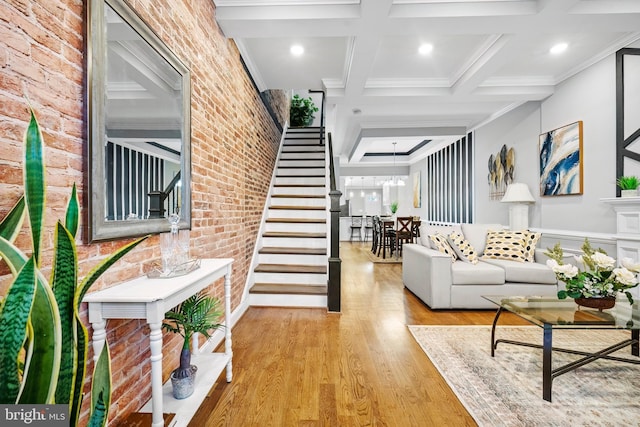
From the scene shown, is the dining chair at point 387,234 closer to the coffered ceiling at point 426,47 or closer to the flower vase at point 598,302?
the coffered ceiling at point 426,47

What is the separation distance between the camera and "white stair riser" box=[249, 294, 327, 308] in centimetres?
351

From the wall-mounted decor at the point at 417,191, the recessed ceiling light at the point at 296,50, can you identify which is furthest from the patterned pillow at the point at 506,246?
the wall-mounted decor at the point at 417,191

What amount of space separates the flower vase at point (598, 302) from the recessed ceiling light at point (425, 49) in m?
2.72

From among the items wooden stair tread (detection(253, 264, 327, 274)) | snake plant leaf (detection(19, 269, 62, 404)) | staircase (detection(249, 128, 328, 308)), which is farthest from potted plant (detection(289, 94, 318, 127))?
snake plant leaf (detection(19, 269, 62, 404))

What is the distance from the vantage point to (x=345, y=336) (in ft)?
8.98

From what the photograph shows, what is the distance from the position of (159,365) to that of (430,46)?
3.66 metres

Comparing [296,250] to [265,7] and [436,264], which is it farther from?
[265,7]

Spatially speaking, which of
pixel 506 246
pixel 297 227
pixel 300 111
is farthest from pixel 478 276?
pixel 300 111

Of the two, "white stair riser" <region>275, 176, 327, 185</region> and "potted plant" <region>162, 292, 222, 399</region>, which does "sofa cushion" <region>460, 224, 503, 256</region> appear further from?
"potted plant" <region>162, 292, 222, 399</region>

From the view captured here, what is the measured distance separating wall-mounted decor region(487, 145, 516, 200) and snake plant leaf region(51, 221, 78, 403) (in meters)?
5.49

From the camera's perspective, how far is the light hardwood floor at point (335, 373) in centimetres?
168

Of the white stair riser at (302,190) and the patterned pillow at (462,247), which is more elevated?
the white stair riser at (302,190)

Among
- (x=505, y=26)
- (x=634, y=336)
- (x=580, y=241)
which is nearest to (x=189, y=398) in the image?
(x=634, y=336)

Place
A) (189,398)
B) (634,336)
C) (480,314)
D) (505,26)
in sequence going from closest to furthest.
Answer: (189,398) < (634,336) < (505,26) < (480,314)
